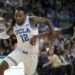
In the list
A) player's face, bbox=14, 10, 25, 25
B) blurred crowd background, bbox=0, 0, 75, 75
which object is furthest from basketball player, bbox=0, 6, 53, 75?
blurred crowd background, bbox=0, 0, 75, 75

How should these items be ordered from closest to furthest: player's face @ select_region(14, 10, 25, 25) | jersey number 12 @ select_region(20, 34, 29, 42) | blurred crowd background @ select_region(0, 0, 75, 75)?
player's face @ select_region(14, 10, 25, 25)
jersey number 12 @ select_region(20, 34, 29, 42)
blurred crowd background @ select_region(0, 0, 75, 75)

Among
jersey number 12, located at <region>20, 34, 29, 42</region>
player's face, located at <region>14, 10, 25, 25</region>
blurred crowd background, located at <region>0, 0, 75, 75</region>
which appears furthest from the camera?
blurred crowd background, located at <region>0, 0, 75, 75</region>

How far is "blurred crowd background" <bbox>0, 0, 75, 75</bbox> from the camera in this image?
28.7ft

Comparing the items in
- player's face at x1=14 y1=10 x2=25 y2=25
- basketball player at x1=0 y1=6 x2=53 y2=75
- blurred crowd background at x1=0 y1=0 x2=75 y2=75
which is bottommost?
blurred crowd background at x1=0 y1=0 x2=75 y2=75

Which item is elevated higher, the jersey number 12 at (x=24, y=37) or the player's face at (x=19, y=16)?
the player's face at (x=19, y=16)

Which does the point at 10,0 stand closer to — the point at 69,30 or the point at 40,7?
the point at 40,7

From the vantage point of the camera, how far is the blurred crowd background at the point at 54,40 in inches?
344

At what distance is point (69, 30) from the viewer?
6.27 meters

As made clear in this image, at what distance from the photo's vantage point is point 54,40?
1098 centimetres

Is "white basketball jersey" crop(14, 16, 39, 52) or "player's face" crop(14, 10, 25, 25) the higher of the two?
"player's face" crop(14, 10, 25, 25)

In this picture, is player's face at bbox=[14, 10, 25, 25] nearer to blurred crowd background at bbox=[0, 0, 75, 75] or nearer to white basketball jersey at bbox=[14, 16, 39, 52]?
white basketball jersey at bbox=[14, 16, 39, 52]

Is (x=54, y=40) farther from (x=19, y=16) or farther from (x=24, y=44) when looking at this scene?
(x=19, y=16)

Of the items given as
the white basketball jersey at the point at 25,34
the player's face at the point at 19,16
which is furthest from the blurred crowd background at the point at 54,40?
the player's face at the point at 19,16

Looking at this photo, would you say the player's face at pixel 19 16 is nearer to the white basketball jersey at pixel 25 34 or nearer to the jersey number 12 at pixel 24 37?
the white basketball jersey at pixel 25 34
